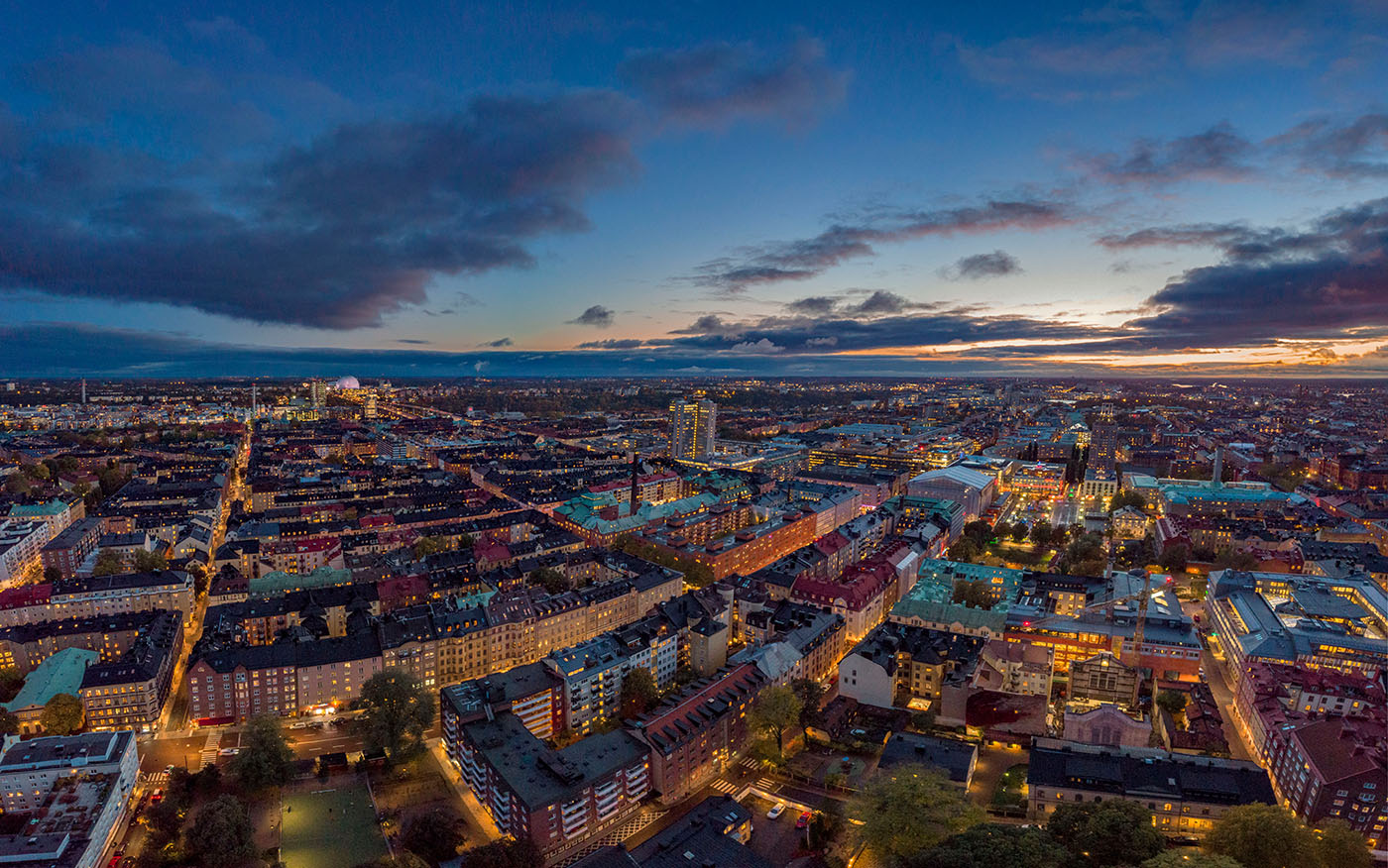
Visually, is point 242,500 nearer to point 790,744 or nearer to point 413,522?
point 413,522

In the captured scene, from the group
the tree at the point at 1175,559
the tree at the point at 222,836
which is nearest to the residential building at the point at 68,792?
the tree at the point at 222,836

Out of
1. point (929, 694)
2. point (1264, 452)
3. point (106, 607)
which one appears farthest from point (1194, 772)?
point (1264, 452)

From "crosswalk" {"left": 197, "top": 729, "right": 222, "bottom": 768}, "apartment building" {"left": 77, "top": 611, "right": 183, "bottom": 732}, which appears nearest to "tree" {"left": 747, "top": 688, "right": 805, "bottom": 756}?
"crosswalk" {"left": 197, "top": 729, "right": 222, "bottom": 768}

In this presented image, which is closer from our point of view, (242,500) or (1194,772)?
(1194,772)

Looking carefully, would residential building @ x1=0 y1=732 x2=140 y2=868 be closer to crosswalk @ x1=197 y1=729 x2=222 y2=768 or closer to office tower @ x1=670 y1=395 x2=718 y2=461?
crosswalk @ x1=197 y1=729 x2=222 y2=768

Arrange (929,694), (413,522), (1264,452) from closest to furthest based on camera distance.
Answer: (929,694) < (413,522) < (1264,452)

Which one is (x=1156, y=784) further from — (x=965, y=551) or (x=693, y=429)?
(x=693, y=429)
